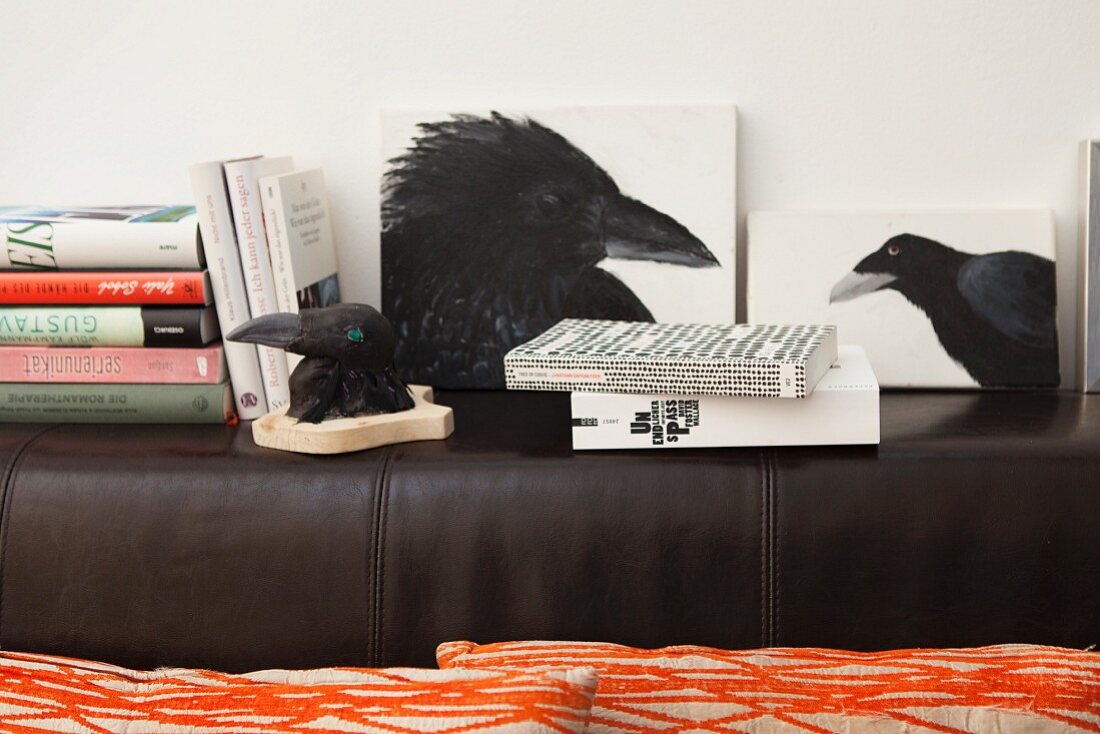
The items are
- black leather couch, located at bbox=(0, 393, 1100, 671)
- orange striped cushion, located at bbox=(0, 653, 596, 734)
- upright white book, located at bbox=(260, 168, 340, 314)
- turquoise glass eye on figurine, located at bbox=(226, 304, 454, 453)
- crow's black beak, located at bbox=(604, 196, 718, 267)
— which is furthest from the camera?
crow's black beak, located at bbox=(604, 196, 718, 267)

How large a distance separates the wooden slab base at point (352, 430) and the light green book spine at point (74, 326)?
204 mm

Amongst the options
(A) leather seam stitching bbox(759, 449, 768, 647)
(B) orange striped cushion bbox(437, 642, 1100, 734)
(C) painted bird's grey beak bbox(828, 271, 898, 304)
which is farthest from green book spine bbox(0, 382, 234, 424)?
(C) painted bird's grey beak bbox(828, 271, 898, 304)

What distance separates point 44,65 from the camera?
150cm

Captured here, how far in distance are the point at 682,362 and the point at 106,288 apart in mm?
681

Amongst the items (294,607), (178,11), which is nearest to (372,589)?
(294,607)

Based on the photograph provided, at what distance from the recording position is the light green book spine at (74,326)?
133 cm

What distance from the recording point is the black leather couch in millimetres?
1115

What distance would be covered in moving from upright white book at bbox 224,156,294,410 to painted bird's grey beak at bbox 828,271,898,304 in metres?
0.68

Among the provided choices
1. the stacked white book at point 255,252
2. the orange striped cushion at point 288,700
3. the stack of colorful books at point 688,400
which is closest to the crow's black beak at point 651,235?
the stack of colorful books at point 688,400

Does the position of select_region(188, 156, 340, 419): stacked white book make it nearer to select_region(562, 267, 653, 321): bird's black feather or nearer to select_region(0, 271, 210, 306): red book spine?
select_region(0, 271, 210, 306): red book spine

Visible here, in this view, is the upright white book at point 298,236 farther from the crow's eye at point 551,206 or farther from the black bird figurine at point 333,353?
the crow's eye at point 551,206

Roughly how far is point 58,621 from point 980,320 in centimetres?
111

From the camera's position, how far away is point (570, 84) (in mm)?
1438

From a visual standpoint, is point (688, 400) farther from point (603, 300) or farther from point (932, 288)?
point (932, 288)
